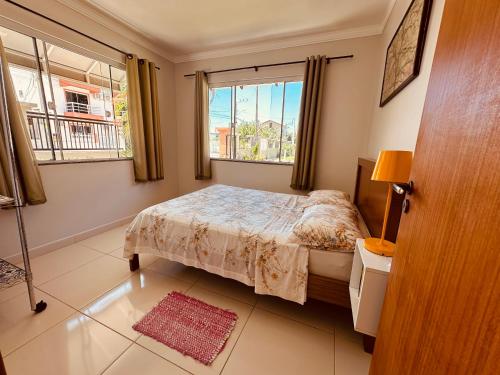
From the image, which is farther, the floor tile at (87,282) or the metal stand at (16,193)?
the floor tile at (87,282)

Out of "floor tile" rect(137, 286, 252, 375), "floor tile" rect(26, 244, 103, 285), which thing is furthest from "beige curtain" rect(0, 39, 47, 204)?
"floor tile" rect(137, 286, 252, 375)

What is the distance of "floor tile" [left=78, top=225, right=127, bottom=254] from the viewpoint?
244 centimetres

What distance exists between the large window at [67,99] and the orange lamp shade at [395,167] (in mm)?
3158

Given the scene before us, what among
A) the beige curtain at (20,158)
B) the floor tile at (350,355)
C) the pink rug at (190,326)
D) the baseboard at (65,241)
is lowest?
the floor tile at (350,355)

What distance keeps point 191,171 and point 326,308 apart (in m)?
3.18

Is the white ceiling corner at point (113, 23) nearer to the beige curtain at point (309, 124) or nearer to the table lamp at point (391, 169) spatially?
the beige curtain at point (309, 124)

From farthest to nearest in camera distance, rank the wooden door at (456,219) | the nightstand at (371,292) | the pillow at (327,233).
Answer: the pillow at (327,233)
the nightstand at (371,292)
the wooden door at (456,219)

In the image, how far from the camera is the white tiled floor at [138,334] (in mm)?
1194

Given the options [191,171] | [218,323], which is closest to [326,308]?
[218,323]

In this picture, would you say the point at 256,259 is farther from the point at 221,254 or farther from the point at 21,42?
the point at 21,42

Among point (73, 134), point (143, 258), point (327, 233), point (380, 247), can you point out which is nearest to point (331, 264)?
point (327, 233)

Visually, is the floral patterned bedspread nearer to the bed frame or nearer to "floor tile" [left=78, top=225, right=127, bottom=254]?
the bed frame

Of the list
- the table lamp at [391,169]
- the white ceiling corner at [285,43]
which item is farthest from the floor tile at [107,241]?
the white ceiling corner at [285,43]

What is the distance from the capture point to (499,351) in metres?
0.37
